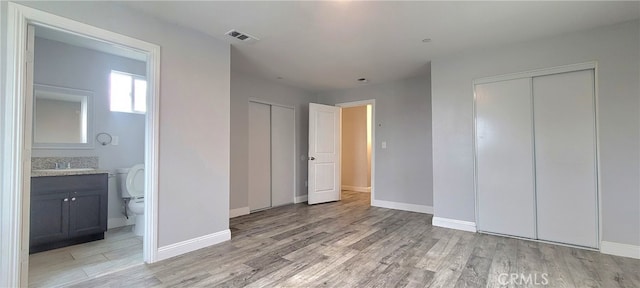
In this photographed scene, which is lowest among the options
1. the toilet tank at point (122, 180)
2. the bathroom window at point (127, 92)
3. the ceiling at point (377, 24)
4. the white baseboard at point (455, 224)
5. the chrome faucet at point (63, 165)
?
the white baseboard at point (455, 224)

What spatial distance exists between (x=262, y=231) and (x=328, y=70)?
253 cm

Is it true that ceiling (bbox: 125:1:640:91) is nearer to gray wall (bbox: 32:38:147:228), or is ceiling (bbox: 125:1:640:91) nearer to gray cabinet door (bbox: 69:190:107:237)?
gray wall (bbox: 32:38:147:228)

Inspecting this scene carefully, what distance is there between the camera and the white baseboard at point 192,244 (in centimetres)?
254

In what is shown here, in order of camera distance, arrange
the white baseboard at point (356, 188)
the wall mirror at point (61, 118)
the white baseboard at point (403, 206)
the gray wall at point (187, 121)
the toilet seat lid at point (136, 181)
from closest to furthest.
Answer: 1. the gray wall at point (187, 121)
2. the wall mirror at point (61, 118)
3. the toilet seat lid at point (136, 181)
4. the white baseboard at point (403, 206)
5. the white baseboard at point (356, 188)

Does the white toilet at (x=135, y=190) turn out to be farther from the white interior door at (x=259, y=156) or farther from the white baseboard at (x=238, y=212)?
the white interior door at (x=259, y=156)

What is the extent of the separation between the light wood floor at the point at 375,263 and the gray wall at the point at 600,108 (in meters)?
0.42

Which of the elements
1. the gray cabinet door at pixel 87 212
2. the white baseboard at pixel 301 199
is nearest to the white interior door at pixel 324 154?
the white baseboard at pixel 301 199

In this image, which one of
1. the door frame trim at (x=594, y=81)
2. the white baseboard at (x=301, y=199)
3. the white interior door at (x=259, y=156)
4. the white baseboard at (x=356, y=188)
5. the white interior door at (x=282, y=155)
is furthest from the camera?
the white baseboard at (x=356, y=188)

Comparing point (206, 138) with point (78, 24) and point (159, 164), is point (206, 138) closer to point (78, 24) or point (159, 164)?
point (159, 164)

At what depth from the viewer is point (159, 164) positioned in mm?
2502

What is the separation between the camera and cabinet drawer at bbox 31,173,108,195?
8.66ft

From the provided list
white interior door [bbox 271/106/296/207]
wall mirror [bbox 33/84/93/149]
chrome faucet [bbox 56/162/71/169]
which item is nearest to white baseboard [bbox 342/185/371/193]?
white interior door [bbox 271/106/296/207]

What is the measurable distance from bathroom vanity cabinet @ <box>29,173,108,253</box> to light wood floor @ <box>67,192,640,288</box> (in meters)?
1.15

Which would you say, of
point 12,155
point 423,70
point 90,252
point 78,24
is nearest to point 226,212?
point 90,252
